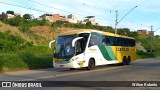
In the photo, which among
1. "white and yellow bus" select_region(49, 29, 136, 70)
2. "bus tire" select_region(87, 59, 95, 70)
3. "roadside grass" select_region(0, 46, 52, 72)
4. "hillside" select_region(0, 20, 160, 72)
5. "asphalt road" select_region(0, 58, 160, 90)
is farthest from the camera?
"hillside" select_region(0, 20, 160, 72)

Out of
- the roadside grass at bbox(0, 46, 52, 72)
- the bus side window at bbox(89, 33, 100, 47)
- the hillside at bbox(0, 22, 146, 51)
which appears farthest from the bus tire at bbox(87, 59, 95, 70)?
the hillside at bbox(0, 22, 146, 51)

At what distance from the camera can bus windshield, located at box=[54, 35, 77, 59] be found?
2472cm

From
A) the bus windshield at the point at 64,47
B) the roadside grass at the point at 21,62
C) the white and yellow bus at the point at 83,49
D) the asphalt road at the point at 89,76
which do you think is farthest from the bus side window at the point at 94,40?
the roadside grass at the point at 21,62

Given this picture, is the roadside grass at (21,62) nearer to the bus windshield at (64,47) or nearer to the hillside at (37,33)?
the bus windshield at (64,47)

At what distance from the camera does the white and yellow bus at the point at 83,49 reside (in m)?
24.7

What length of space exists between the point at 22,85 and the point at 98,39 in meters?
13.8

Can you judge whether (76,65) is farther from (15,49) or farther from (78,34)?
(15,49)

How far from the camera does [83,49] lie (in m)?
25.3

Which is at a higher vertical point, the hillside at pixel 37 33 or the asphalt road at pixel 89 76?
the hillside at pixel 37 33

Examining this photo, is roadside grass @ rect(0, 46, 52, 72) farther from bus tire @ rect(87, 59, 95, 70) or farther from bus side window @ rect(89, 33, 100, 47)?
bus side window @ rect(89, 33, 100, 47)

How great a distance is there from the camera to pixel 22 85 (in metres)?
14.7

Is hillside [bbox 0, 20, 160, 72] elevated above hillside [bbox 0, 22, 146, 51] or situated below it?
below

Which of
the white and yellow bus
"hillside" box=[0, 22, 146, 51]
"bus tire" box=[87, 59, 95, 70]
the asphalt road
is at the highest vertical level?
"hillside" box=[0, 22, 146, 51]

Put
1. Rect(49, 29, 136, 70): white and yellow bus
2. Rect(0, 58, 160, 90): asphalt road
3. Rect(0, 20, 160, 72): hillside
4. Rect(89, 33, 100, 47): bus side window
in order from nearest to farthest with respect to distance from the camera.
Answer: Rect(0, 58, 160, 90): asphalt road < Rect(49, 29, 136, 70): white and yellow bus < Rect(89, 33, 100, 47): bus side window < Rect(0, 20, 160, 72): hillside
